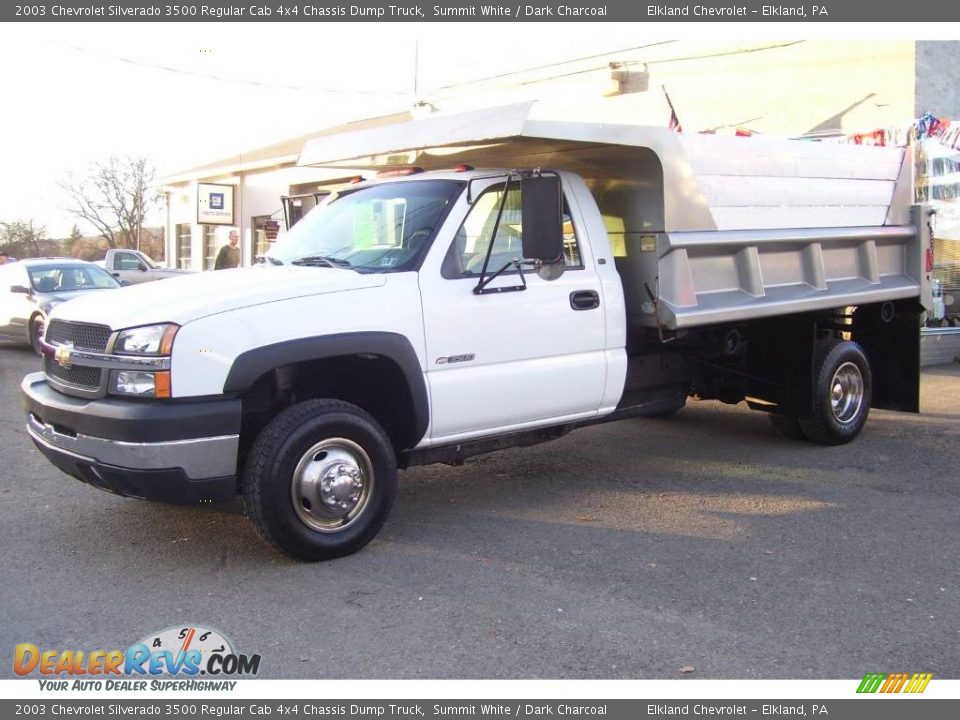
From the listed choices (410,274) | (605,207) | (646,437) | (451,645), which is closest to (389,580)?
(451,645)

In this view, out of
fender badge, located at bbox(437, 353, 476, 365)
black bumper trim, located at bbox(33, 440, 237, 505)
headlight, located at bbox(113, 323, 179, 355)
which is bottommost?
black bumper trim, located at bbox(33, 440, 237, 505)

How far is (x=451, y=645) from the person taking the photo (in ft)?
13.2

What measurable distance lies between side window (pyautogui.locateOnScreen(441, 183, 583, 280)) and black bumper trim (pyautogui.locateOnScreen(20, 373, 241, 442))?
1.53 meters

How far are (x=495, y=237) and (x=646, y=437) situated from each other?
3.51 m

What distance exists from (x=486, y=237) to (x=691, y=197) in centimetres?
166

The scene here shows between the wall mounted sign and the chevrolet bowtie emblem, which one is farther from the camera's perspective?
the wall mounted sign

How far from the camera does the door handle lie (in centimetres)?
594

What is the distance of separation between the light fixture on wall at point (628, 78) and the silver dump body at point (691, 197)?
919cm

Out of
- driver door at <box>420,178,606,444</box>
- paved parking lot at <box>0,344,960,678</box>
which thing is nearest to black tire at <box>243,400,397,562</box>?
paved parking lot at <box>0,344,960,678</box>

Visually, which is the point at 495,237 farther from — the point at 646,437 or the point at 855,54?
the point at 855,54

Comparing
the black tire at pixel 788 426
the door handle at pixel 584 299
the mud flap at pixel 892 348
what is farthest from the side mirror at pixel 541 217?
the mud flap at pixel 892 348

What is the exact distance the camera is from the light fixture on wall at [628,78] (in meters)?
16.5

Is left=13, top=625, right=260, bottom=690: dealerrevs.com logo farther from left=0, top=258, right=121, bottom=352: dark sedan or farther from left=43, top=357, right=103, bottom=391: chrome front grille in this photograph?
left=0, top=258, right=121, bottom=352: dark sedan

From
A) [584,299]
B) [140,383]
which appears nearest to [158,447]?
[140,383]
